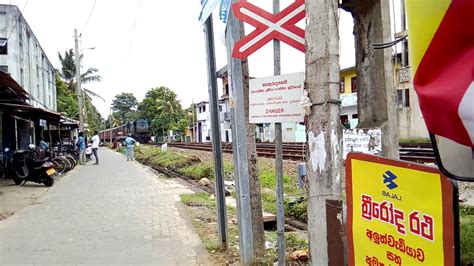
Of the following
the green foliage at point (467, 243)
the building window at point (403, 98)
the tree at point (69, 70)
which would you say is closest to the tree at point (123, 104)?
the tree at point (69, 70)

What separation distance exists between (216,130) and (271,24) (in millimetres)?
2256

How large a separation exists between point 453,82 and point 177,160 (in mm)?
19410

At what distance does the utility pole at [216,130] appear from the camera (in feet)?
18.2

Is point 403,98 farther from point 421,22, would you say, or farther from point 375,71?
point 421,22

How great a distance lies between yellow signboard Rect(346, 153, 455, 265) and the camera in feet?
6.98

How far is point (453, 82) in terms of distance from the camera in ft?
5.54

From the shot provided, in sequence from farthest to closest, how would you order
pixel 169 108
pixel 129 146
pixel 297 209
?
pixel 169 108
pixel 129 146
pixel 297 209

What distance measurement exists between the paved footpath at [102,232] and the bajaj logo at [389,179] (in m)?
3.21

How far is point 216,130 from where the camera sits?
5566 mm

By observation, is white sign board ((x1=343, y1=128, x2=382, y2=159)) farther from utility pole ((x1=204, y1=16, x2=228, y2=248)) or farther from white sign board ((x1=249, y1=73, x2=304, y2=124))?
utility pole ((x1=204, y1=16, x2=228, y2=248))

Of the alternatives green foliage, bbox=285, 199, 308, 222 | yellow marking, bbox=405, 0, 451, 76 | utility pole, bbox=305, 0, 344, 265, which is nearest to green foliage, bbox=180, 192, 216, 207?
green foliage, bbox=285, 199, 308, 222

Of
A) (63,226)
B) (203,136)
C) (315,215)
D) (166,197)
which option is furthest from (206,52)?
(203,136)

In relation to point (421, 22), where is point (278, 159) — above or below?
below

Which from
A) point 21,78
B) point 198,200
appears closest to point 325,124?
point 198,200
